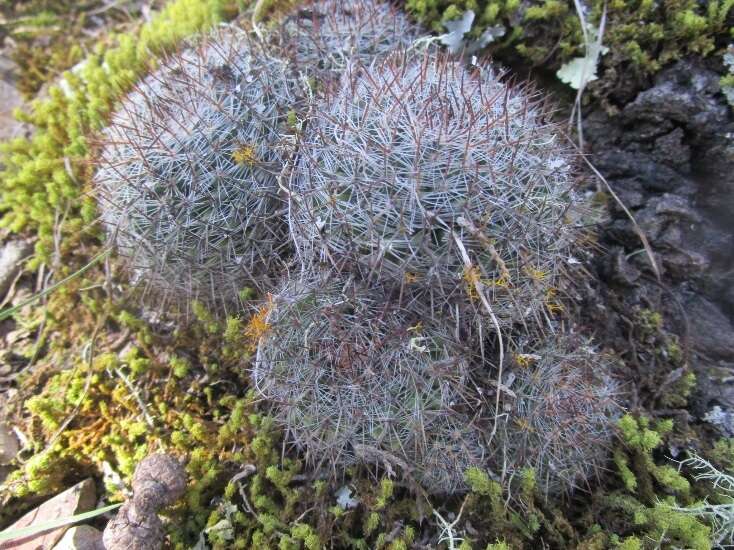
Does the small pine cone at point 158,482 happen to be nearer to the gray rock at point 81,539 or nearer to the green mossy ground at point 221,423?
the green mossy ground at point 221,423

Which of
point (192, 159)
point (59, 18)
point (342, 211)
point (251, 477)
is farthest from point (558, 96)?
point (59, 18)

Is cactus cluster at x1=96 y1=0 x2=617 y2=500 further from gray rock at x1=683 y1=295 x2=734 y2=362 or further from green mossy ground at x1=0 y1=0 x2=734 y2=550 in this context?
gray rock at x1=683 y1=295 x2=734 y2=362

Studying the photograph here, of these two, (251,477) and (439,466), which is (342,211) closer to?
(439,466)

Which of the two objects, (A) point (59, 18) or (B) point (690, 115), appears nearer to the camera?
(B) point (690, 115)

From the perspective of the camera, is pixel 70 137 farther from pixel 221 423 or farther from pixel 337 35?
pixel 221 423

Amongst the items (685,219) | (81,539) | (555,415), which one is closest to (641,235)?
(685,219)

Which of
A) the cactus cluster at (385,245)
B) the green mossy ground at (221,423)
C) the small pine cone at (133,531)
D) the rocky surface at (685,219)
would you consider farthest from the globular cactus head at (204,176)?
the rocky surface at (685,219)
